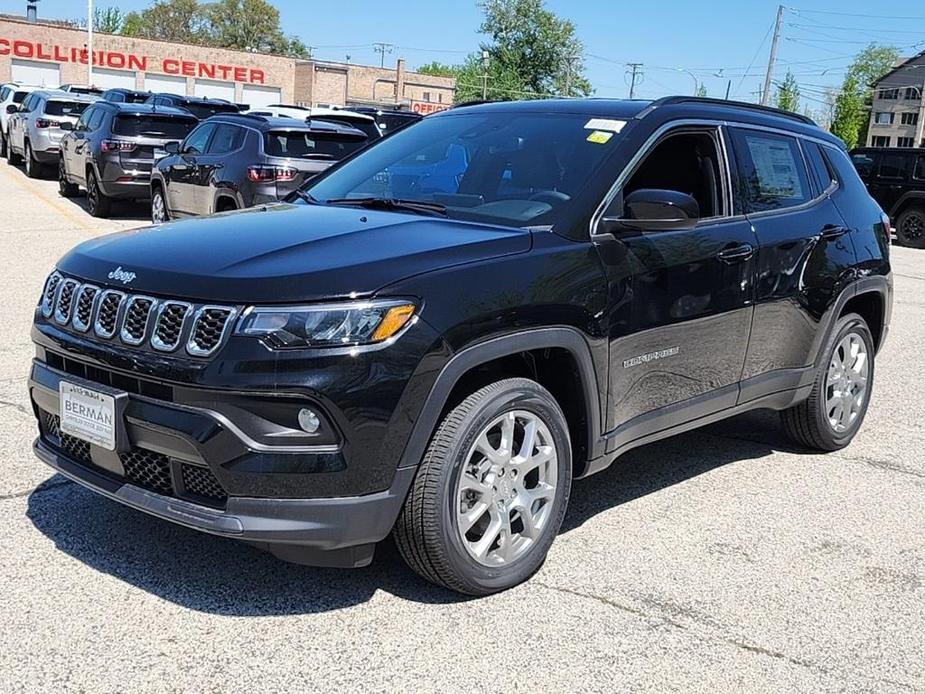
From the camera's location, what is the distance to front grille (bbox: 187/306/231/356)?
10.7 feet

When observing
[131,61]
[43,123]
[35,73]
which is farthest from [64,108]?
[131,61]

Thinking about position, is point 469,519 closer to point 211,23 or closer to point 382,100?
point 382,100

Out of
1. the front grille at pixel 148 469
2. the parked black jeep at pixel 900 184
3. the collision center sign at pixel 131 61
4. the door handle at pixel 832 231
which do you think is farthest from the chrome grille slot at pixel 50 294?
the collision center sign at pixel 131 61

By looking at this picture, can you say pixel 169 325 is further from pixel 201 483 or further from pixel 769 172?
pixel 769 172

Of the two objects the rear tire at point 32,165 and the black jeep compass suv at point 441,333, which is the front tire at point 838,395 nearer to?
the black jeep compass suv at point 441,333

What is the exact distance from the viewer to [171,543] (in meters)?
4.07

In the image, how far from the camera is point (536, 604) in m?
3.75

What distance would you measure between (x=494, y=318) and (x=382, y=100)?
81264mm

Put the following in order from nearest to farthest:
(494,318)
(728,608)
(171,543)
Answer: (494,318) < (728,608) < (171,543)

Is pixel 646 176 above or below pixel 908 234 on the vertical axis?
above

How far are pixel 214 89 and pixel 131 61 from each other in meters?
6.16

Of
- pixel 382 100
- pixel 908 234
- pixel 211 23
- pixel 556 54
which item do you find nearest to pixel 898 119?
pixel 556 54

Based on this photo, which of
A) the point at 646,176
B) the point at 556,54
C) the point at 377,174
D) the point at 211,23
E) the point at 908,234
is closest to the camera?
the point at 646,176

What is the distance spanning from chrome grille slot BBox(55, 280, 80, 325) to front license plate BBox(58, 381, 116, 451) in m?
0.25
